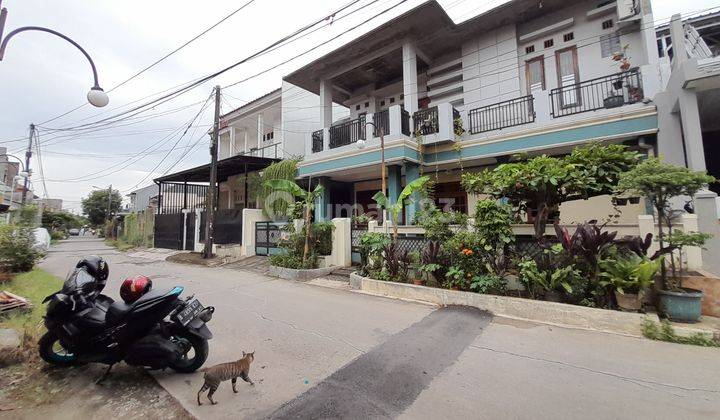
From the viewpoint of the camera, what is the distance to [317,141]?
12.4 meters

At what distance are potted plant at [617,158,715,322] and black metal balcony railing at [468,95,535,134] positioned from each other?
4.92 meters

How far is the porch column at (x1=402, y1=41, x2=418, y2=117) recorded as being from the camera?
10.3m

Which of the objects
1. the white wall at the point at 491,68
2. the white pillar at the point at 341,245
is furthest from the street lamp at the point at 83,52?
the white wall at the point at 491,68

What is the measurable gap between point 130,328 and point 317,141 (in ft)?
33.4

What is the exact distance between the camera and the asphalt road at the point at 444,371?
2.65 metres

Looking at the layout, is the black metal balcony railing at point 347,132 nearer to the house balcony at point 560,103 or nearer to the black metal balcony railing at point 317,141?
the black metal balcony railing at point 317,141

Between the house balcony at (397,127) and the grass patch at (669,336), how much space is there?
269 inches

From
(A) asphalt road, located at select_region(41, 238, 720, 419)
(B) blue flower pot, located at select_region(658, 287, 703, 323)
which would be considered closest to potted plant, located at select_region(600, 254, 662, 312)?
(B) blue flower pot, located at select_region(658, 287, 703, 323)

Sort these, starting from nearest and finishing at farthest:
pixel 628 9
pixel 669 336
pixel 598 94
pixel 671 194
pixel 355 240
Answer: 1. pixel 669 336
2. pixel 671 194
3. pixel 628 9
4. pixel 598 94
5. pixel 355 240

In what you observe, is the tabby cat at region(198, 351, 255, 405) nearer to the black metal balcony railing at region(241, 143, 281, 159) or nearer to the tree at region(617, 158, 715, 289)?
the tree at region(617, 158, 715, 289)

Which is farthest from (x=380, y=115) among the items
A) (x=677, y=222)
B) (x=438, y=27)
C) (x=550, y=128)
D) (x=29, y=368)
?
(x=29, y=368)

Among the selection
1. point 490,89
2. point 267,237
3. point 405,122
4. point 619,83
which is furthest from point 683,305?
point 267,237

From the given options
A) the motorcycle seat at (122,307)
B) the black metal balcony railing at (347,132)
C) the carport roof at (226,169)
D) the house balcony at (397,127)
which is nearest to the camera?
the motorcycle seat at (122,307)

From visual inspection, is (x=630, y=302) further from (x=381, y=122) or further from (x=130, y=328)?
(x=381, y=122)
